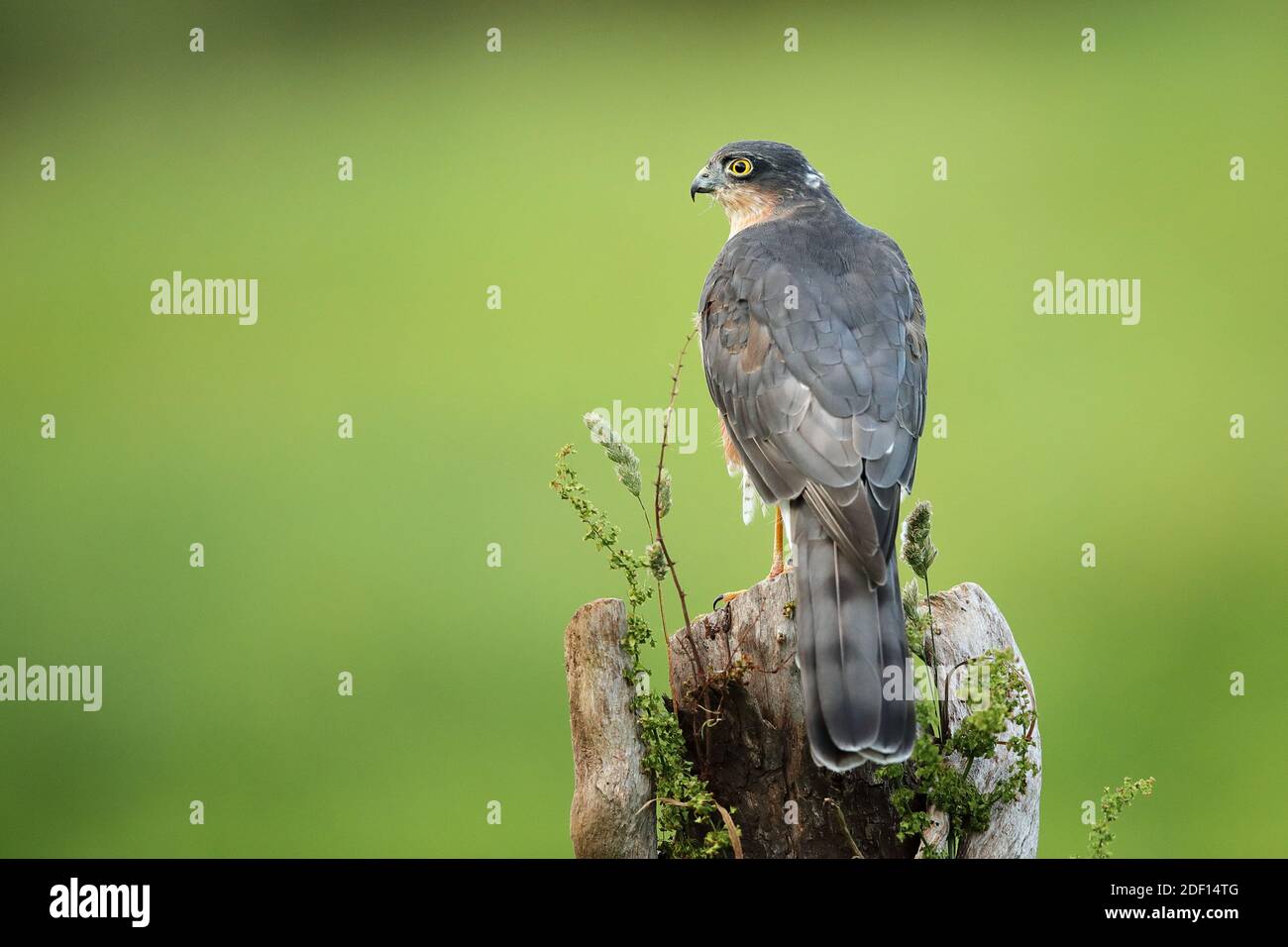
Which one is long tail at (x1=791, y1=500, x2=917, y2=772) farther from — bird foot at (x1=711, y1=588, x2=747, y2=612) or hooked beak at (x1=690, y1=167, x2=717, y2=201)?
hooked beak at (x1=690, y1=167, x2=717, y2=201)

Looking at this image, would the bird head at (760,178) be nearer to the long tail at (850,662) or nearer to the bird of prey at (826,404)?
the bird of prey at (826,404)

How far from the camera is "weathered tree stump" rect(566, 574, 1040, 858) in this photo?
9.62 ft

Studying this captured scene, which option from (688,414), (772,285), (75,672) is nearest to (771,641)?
(772,285)

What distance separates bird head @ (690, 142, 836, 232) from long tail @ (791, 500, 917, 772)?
6.57 feet

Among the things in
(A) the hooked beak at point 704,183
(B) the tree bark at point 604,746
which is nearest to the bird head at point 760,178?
(A) the hooked beak at point 704,183

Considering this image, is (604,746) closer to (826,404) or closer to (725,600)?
(725,600)

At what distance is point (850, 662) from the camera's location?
9.14ft

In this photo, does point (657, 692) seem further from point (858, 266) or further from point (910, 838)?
point (858, 266)

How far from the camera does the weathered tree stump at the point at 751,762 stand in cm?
293

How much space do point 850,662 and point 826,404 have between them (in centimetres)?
87

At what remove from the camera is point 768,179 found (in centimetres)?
460

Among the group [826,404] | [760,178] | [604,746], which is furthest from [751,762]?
[760,178]

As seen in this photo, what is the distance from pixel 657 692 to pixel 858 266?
1.72m

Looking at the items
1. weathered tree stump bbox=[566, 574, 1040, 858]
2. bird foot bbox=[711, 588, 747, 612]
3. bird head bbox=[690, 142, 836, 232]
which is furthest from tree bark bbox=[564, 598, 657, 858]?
bird head bbox=[690, 142, 836, 232]
